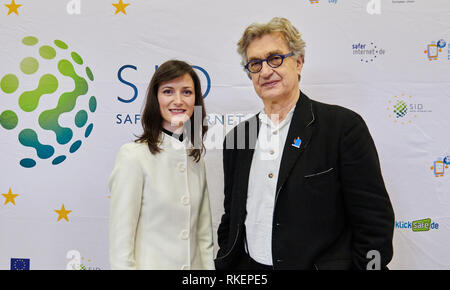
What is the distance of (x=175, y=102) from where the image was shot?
4.61 ft

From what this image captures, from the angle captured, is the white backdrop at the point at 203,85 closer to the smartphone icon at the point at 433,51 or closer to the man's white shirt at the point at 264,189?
the smartphone icon at the point at 433,51

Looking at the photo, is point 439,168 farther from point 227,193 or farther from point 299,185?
point 227,193

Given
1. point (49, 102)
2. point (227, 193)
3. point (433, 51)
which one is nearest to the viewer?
point (227, 193)

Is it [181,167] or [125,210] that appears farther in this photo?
[181,167]

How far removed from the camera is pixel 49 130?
2045 mm

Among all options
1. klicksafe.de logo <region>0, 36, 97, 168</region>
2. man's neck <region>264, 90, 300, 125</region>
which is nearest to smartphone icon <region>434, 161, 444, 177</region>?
man's neck <region>264, 90, 300, 125</region>

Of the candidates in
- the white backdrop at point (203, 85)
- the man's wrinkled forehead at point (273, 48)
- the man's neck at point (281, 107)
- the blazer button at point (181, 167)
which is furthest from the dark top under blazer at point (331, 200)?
the white backdrop at point (203, 85)

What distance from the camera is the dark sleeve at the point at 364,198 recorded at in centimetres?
118

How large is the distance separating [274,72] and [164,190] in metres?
0.67

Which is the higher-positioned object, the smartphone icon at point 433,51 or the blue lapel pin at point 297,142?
the smartphone icon at point 433,51

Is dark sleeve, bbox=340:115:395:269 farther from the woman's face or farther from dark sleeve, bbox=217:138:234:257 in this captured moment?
the woman's face

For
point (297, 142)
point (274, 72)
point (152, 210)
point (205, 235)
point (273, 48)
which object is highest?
point (273, 48)

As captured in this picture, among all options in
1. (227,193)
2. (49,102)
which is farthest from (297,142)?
(49,102)

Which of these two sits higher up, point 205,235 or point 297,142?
point 297,142
